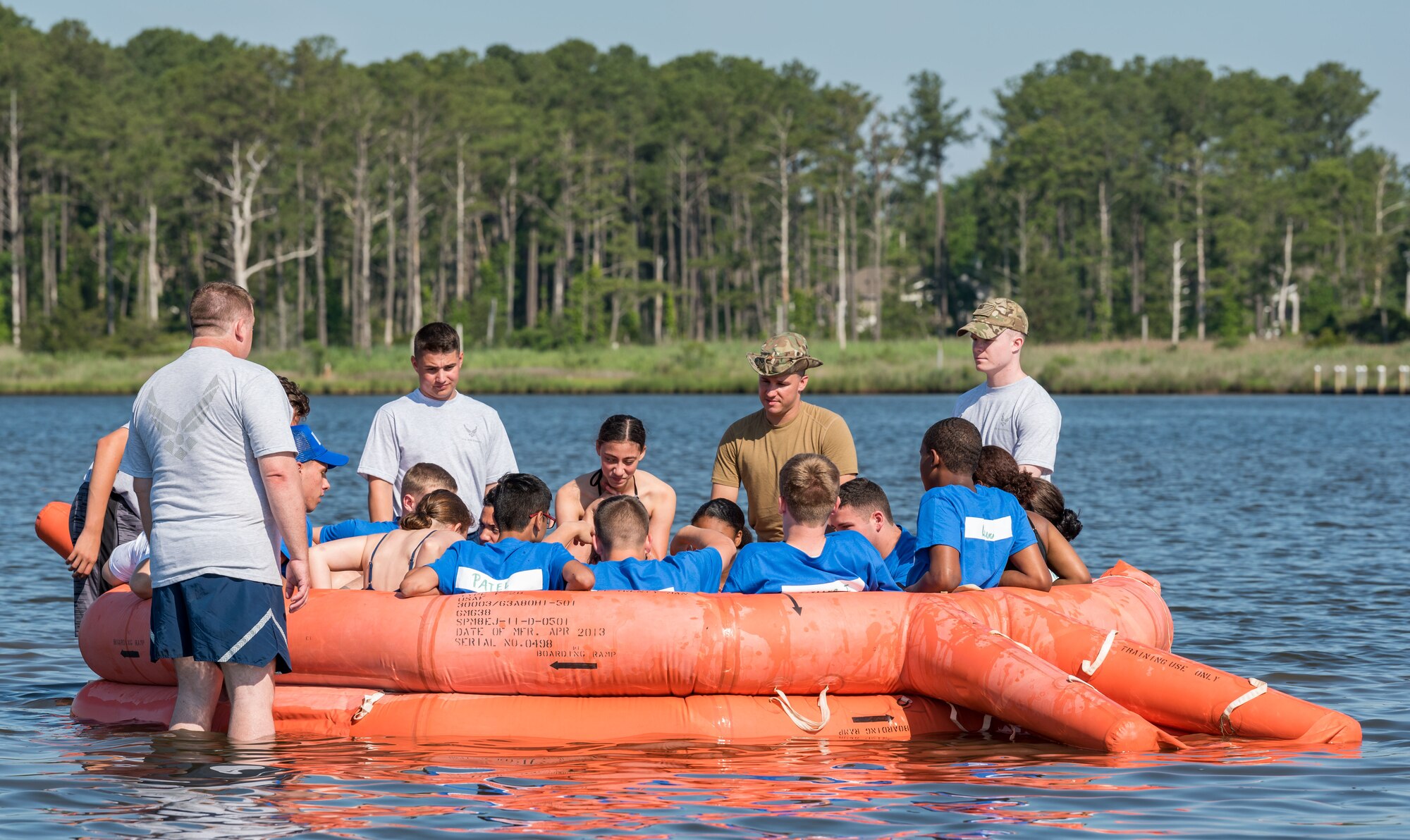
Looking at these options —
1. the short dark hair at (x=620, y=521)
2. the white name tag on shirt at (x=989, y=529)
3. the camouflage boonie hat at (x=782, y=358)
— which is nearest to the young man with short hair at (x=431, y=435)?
the short dark hair at (x=620, y=521)

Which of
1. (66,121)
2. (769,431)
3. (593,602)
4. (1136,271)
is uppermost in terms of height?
(66,121)

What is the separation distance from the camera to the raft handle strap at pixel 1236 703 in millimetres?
6410

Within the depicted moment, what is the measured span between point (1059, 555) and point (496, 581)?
8.45 feet

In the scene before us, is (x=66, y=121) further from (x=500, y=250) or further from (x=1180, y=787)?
→ (x=1180, y=787)

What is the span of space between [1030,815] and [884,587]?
57.2 inches

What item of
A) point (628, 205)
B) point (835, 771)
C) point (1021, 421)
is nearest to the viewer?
point (835, 771)

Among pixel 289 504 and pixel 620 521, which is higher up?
pixel 289 504

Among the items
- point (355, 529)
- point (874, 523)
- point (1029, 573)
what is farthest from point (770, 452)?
point (355, 529)

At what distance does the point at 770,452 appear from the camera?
7453 millimetres

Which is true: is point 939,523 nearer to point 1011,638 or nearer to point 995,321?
point 1011,638

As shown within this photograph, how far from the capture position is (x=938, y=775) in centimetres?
620

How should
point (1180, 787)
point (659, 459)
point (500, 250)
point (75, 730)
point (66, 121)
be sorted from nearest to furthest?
point (1180, 787)
point (75, 730)
point (659, 459)
point (66, 121)
point (500, 250)

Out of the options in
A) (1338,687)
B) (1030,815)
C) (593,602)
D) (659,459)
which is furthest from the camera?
(659,459)

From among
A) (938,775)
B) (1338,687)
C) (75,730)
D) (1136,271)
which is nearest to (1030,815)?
(938,775)
